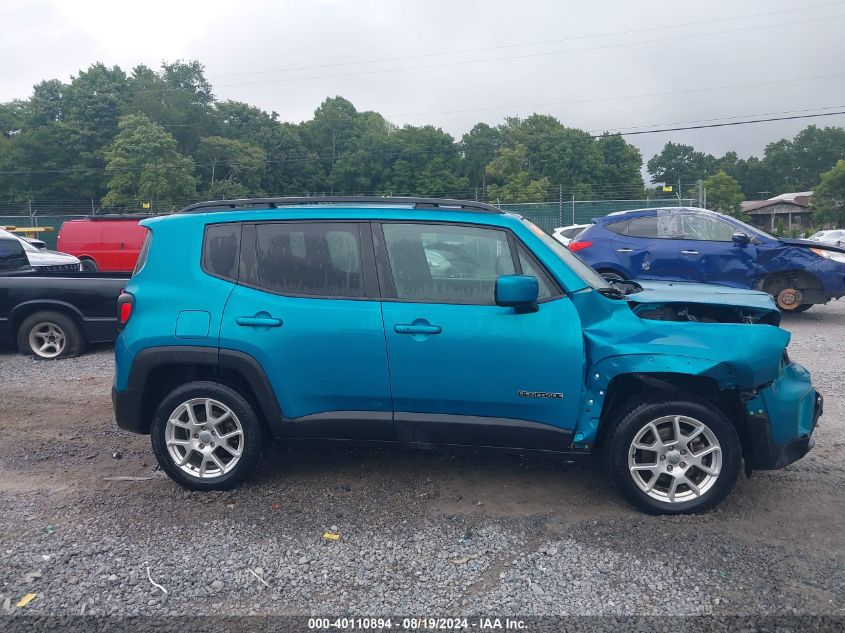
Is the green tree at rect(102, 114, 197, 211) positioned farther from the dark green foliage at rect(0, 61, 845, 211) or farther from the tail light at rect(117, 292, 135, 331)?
the tail light at rect(117, 292, 135, 331)

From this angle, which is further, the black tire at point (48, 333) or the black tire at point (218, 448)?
the black tire at point (48, 333)

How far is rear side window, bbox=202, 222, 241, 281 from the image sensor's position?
441 centimetres

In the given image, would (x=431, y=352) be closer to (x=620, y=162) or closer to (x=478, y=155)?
(x=478, y=155)

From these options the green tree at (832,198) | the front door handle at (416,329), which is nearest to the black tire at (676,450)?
the front door handle at (416,329)

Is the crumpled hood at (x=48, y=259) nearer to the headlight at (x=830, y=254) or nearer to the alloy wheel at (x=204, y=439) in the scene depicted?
the alloy wheel at (x=204, y=439)

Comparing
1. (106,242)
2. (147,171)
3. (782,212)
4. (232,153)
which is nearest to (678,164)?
(782,212)

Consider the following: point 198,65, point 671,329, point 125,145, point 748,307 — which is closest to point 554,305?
point 671,329

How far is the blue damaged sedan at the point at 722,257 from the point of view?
10586mm

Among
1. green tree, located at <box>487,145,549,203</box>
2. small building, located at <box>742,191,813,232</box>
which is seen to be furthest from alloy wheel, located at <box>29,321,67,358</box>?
small building, located at <box>742,191,813,232</box>

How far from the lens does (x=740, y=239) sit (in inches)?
421

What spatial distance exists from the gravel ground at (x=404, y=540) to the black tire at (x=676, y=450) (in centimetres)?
10

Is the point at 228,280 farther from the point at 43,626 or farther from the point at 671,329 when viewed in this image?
the point at 671,329

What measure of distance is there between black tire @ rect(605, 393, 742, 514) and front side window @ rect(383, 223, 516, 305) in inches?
41.5

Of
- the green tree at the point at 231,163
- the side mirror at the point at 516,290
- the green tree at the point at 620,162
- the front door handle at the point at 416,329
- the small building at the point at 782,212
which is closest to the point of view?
the side mirror at the point at 516,290
